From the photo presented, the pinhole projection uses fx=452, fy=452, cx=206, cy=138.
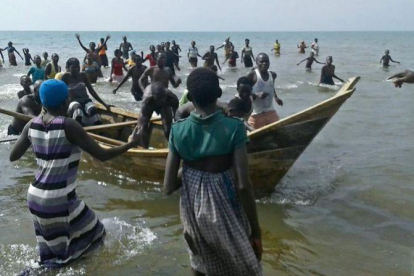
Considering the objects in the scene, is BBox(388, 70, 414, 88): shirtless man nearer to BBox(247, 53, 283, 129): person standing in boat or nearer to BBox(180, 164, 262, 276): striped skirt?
BBox(180, 164, 262, 276): striped skirt

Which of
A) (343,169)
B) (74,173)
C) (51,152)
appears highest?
(51,152)

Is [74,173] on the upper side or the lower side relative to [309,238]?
upper

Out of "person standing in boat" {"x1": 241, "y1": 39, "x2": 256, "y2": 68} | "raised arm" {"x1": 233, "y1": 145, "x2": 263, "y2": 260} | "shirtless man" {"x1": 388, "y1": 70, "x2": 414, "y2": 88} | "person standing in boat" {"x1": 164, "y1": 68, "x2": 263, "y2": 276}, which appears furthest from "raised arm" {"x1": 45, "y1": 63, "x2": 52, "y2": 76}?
"person standing in boat" {"x1": 241, "y1": 39, "x2": 256, "y2": 68}

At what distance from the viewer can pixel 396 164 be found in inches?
294

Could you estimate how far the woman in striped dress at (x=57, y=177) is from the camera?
127 inches

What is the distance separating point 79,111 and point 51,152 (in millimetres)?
4277

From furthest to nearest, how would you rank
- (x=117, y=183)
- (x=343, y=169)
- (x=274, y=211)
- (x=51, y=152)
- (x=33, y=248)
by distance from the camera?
1. (x=343, y=169)
2. (x=117, y=183)
3. (x=274, y=211)
4. (x=33, y=248)
5. (x=51, y=152)

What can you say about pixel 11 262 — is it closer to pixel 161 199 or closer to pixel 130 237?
pixel 130 237

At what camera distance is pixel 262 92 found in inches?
251

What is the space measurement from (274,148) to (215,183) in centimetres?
258

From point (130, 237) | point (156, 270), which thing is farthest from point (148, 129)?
point (156, 270)

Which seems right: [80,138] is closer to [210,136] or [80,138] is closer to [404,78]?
[210,136]

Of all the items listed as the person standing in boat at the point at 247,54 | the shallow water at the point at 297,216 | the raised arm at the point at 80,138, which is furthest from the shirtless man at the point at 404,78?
the person standing in boat at the point at 247,54

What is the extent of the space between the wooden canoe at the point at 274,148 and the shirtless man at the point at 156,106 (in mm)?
534
